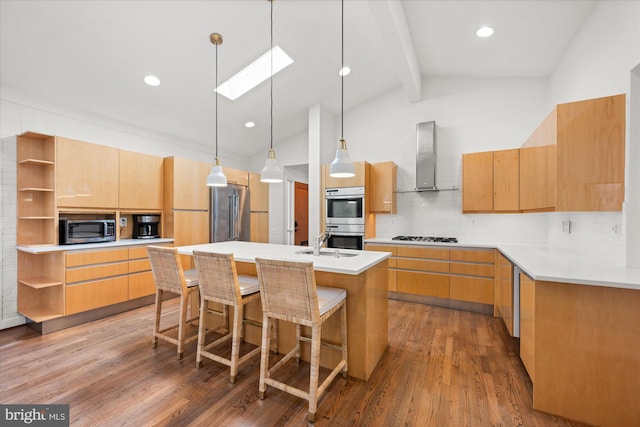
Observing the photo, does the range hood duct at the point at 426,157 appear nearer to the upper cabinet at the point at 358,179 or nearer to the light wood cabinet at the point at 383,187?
the light wood cabinet at the point at 383,187

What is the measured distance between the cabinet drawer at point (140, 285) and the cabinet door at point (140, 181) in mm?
935

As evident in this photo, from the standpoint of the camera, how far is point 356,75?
4148mm

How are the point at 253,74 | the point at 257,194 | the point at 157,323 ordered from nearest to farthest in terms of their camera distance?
the point at 157,323 < the point at 253,74 < the point at 257,194

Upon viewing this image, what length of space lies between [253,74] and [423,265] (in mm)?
3508

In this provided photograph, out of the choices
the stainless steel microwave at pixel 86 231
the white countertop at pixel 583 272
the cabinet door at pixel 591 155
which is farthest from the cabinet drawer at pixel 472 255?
the stainless steel microwave at pixel 86 231

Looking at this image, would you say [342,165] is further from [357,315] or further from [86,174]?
[86,174]

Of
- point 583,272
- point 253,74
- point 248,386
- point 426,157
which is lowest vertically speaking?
point 248,386

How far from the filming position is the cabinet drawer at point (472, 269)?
3.46 metres

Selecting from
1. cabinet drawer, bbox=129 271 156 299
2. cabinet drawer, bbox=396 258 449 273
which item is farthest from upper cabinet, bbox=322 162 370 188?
cabinet drawer, bbox=129 271 156 299

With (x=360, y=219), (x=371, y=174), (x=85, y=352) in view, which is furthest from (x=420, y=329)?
(x=85, y=352)

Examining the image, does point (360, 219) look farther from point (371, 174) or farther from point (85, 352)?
point (85, 352)

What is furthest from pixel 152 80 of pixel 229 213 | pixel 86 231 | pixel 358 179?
pixel 358 179

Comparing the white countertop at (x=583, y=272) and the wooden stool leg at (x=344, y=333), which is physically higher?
the white countertop at (x=583, y=272)

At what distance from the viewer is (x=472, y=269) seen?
3.54 metres
